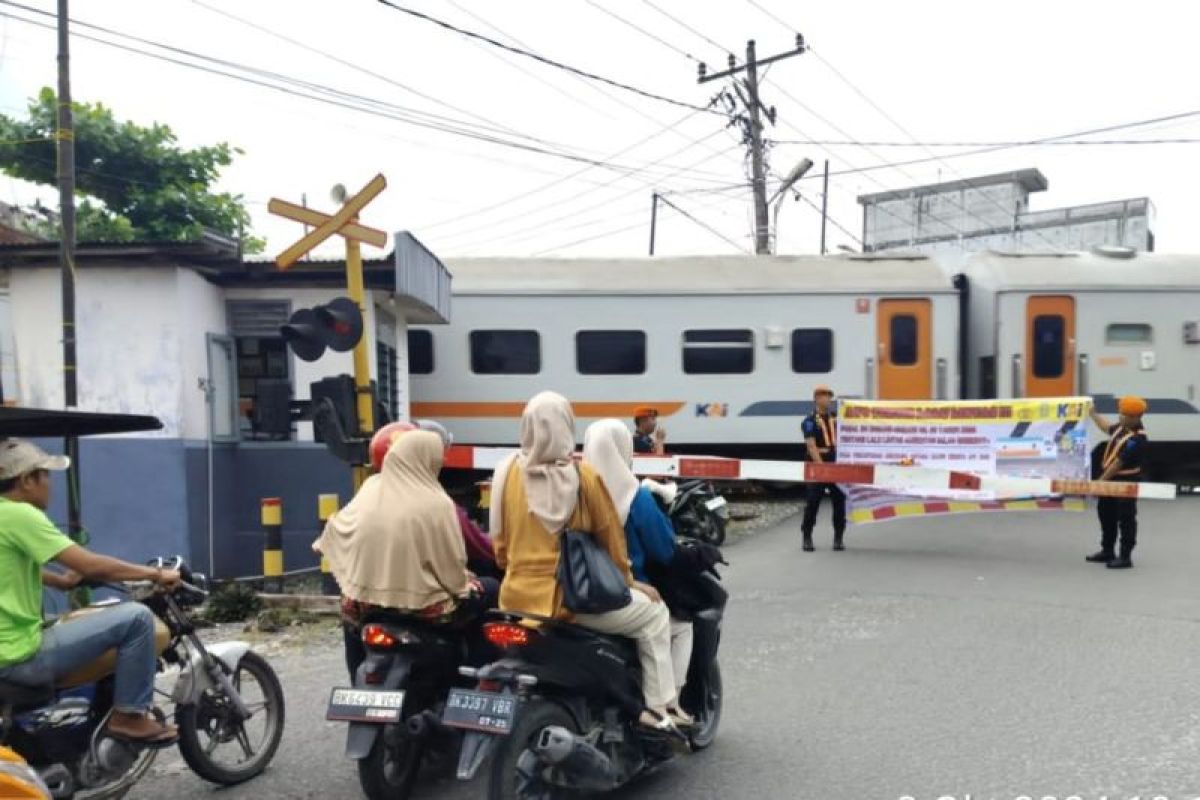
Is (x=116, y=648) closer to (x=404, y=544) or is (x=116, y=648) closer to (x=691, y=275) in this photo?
(x=404, y=544)

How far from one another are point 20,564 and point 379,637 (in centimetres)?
143

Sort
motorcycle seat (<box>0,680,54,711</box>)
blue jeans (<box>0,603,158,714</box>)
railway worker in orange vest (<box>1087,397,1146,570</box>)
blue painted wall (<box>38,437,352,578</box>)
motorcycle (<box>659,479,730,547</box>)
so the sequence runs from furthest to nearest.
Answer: blue painted wall (<box>38,437,352,578</box>)
railway worker in orange vest (<box>1087,397,1146,570</box>)
motorcycle (<box>659,479,730,547</box>)
blue jeans (<box>0,603,158,714</box>)
motorcycle seat (<box>0,680,54,711</box>)

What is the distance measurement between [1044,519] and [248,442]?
9.51 meters

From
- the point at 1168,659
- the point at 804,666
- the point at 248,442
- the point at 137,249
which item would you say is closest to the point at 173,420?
the point at 248,442

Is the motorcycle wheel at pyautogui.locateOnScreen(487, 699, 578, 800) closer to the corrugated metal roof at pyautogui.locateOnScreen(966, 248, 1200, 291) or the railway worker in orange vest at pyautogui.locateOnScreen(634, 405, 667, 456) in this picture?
the railway worker in orange vest at pyautogui.locateOnScreen(634, 405, 667, 456)

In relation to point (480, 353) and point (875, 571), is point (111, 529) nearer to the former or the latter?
point (480, 353)

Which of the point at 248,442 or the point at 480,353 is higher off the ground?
the point at 480,353

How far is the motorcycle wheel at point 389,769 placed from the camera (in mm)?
4234

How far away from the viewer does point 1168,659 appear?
6293 mm

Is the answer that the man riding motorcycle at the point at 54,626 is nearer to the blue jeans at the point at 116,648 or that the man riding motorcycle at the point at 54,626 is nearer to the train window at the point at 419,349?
the blue jeans at the point at 116,648

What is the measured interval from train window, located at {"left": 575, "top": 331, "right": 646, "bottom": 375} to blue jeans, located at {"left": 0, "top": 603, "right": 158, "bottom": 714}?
10.4 meters

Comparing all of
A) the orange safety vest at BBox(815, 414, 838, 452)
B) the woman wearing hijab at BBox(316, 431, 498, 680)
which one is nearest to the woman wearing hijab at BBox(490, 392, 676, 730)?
the woman wearing hijab at BBox(316, 431, 498, 680)

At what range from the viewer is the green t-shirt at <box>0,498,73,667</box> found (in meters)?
3.85

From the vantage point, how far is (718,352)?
1436 centimetres
